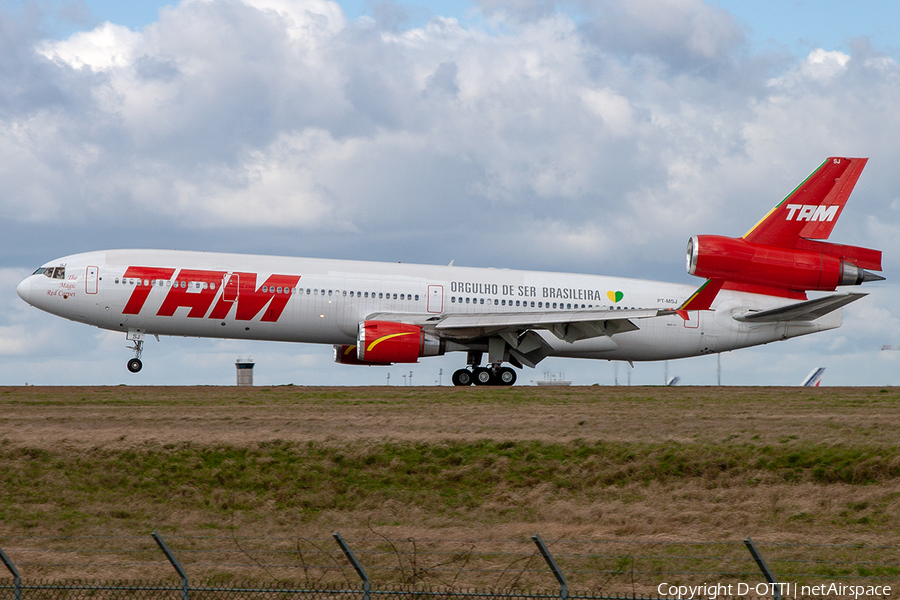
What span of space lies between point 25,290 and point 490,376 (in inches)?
704

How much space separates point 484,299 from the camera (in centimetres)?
3950

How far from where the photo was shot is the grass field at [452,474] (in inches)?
837

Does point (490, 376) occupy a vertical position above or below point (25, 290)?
below

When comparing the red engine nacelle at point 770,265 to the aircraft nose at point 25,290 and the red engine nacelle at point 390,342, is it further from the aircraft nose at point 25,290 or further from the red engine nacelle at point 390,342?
the aircraft nose at point 25,290

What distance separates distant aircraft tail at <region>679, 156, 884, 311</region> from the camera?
40.8m

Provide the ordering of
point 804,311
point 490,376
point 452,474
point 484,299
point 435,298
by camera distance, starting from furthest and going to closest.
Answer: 1. point 804,311
2. point 484,299
3. point 435,298
4. point 490,376
5. point 452,474

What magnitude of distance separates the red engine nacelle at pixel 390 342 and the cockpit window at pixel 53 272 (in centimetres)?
1126

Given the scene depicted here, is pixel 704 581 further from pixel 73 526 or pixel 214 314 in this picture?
pixel 214 314

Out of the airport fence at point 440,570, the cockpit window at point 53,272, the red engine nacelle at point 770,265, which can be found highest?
the red engine nacelle at point 770,265

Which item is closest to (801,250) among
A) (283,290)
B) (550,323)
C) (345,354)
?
(550,323)

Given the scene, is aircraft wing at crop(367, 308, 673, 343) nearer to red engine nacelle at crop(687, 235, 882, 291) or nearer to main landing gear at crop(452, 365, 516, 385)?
main landing gear at crop(452, 365, 516, 385)

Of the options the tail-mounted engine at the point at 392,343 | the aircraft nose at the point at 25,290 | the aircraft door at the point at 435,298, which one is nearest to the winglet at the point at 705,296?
the aircraft door at the point at 435,298

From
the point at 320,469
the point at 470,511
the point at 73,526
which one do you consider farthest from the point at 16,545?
the point at 470,511

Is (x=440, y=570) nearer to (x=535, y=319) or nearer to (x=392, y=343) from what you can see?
(x=392, y=343)
